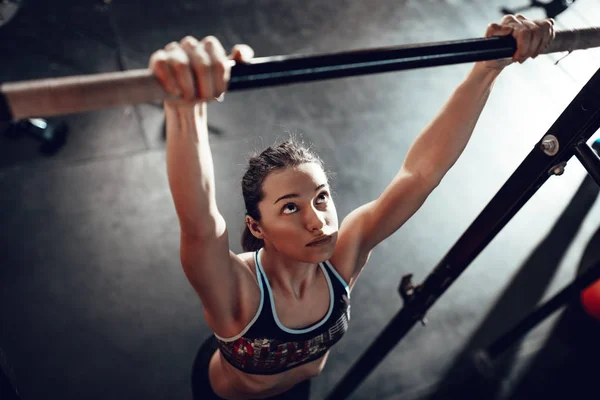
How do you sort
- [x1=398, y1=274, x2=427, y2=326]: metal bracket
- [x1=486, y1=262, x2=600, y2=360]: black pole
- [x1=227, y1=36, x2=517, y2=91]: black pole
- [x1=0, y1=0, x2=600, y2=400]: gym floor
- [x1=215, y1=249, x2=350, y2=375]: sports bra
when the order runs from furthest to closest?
[x1=0, y1=0, x2=600, y2=400]: gym floor
[x1=486, y1=262, x2=600, y2=360]: black pole
[x1=398, y1=274, x2=427, y2=326]: metal bracket
[x1=215, y1=249, x2=350, y2=375]: sports bra
[x1=227, y1=36, x2=517, y2=91]: black pole

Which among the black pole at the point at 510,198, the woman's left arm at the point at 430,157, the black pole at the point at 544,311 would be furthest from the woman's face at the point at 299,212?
the black pole at the point at 544,311

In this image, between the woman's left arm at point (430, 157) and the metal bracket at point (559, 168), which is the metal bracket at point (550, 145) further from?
the woman's left arm at point (430, 157)

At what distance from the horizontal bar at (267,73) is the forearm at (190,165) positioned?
17 centimetres

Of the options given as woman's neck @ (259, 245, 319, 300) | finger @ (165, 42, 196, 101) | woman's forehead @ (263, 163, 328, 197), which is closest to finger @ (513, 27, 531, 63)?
woman's forehead @ (263, 163, 328, 197)

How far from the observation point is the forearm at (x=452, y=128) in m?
1.50

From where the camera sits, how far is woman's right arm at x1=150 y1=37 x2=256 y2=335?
36.7 inches

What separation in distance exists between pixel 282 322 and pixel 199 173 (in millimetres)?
656

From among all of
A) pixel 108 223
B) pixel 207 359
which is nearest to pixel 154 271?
pixel 108 223

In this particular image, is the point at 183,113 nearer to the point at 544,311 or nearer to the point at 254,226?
the point at 254,226

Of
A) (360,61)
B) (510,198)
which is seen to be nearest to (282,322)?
(510,198)

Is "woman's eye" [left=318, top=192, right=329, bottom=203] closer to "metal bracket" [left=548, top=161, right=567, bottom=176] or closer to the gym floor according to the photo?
"metal bracket" [left=548, top=161, right=567, bottom=176]

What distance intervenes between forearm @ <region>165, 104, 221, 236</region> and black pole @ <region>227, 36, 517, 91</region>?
6.8 inches

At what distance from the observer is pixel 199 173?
1.17 meters

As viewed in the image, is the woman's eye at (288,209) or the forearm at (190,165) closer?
the forearm at (190,165)
